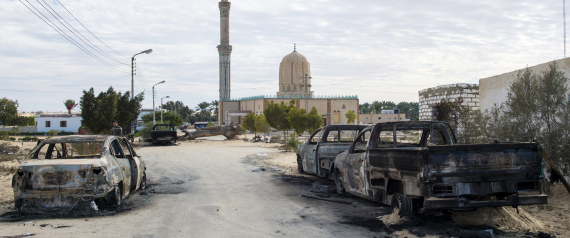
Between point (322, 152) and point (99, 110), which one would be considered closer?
point (322, 152)

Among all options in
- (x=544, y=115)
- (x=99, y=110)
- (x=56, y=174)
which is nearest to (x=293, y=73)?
(x=99, y=110)

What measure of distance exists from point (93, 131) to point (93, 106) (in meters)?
1.51

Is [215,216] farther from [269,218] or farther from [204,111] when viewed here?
[204,111]

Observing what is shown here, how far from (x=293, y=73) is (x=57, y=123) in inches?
1600

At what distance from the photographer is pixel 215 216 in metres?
8.22

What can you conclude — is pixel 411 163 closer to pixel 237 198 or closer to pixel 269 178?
pixel 237 198

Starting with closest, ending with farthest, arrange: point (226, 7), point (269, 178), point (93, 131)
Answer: point (269, 178) < point (93, 131) < point (226, 7)

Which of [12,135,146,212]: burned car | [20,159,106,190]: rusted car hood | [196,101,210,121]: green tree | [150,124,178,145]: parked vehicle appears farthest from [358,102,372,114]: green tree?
[20,159,106,190]: rusted car hood

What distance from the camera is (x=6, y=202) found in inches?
381

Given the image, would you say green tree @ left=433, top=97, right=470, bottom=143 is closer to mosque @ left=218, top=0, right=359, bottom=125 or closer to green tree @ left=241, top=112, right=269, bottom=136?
green tree @ left=241, top=112, right=269, bottom=136

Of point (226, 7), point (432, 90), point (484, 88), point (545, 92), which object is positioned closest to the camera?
point (545, 92)

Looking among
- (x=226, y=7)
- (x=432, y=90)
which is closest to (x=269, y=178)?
(x=432, y=90)

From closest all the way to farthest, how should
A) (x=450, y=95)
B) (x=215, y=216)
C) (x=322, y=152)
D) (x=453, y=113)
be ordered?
(x=215, y=216), (x=322, y=152), (x=453, y=113), (x=450, y=95)

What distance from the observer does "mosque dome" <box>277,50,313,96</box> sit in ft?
280
